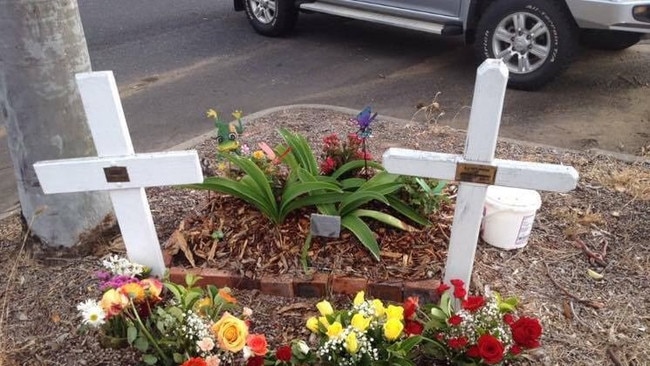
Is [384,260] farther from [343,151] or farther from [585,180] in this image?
[585,180]

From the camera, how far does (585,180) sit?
134 inches

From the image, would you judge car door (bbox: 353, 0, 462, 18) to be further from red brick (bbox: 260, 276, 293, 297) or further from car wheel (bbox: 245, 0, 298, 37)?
red brick (bbox: 260, 276, 293, 297)

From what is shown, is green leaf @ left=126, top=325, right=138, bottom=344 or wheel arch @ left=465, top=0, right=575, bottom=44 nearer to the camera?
green leaf @ left=126, top=325, right=138, bottom=344

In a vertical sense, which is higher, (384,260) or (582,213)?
(384,260)

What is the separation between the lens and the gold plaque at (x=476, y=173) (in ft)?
6.69

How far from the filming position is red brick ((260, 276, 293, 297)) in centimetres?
240

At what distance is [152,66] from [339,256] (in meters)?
4.54

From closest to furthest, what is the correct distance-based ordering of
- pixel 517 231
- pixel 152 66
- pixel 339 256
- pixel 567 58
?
pixel 339 256 < pixel 517 231 < pixel 567 58 < pixel 152 66

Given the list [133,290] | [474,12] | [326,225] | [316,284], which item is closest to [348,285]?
[316,284]

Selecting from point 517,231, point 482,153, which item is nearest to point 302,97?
point 517,231

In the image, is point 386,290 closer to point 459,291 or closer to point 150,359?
point 459,291

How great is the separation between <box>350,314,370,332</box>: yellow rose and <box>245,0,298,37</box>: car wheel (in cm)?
561

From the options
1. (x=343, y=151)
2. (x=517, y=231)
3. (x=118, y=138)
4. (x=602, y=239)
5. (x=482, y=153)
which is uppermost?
(x=118, y=138)

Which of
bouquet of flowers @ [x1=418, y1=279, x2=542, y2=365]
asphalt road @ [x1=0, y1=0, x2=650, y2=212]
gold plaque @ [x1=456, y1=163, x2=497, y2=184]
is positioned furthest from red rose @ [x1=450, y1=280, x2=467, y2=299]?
asphalt road @ [x1=0, y1=0, x2=650, y2=212]
